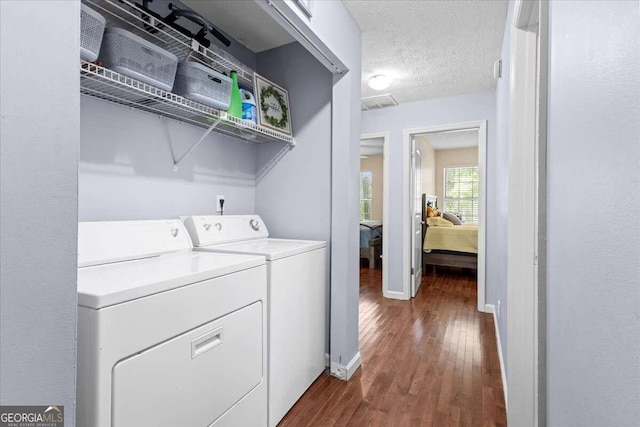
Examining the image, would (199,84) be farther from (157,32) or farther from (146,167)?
(146,167)

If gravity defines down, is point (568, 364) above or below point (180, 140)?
below

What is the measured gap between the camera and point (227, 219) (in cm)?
202

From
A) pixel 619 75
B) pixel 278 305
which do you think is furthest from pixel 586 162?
pixel 278 305

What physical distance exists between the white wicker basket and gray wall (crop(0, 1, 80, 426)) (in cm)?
56

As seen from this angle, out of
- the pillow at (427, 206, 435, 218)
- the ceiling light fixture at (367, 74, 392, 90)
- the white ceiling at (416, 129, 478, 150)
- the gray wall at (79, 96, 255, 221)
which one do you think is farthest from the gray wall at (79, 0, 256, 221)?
the white ceiling at (416, 129, 478, 150)

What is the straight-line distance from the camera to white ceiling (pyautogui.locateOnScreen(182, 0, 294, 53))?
190cm

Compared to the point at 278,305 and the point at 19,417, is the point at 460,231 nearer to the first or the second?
the point at 278,305

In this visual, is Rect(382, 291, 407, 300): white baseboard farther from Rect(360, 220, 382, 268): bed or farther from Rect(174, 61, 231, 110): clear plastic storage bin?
Rect(174, 61, 231, 110): clear plastic storage bin

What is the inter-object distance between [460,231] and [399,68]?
299 centimetres

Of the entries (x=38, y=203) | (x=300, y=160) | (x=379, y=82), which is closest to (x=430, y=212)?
(x=379, y=82)

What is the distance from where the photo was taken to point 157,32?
1502 millimetres

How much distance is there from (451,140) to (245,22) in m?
5.79

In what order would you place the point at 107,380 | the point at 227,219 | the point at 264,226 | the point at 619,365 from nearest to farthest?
the point at 619,365
the point at 107,380
the point at 227,219
the point at 264,226

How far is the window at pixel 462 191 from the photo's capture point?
7.77m
